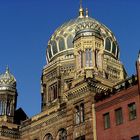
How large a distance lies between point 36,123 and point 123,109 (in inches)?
509

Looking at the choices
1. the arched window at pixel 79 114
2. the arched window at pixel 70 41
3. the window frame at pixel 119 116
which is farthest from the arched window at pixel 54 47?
the window frame at pixel 119 116

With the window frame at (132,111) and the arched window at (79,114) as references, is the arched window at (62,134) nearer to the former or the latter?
the arched window at (79,114)

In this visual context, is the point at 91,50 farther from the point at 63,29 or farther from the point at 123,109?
the point at 63,29

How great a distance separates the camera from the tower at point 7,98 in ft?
159

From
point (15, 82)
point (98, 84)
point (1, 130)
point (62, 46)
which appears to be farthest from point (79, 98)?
point (62, 46)

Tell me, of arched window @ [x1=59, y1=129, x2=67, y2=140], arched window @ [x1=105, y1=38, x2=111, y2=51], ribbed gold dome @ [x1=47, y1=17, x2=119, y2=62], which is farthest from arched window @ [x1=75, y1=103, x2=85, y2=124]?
arched window @ [x1=105, y1=38, x2=111, y2=51]

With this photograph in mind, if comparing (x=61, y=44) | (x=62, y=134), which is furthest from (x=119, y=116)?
(x=61, y=44)

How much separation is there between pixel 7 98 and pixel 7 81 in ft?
7.12

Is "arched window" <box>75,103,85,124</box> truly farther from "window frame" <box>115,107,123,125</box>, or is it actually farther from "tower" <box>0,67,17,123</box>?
"tower" <box>0,67,17,123</box>

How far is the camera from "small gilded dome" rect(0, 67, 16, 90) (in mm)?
49156

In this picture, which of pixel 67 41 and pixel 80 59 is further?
pixel 67 41

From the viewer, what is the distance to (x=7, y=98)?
4881 centimetres

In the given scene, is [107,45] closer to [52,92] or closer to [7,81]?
[52,92]

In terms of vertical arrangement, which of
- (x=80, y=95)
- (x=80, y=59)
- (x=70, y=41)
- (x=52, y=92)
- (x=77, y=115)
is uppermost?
(x=70, y=41)
